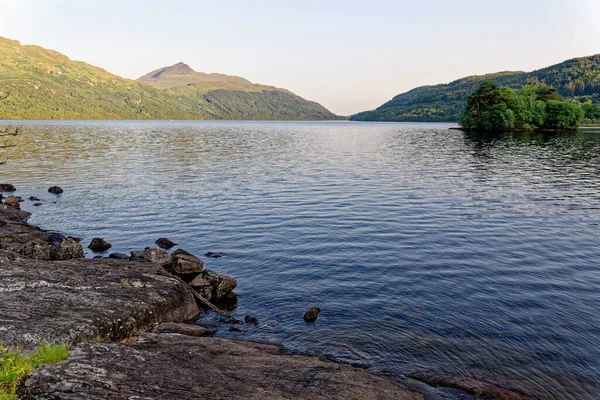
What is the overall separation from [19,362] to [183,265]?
13.5 meters

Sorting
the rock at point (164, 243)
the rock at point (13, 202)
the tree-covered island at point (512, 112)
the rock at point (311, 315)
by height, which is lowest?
the rock at point (311, 315)

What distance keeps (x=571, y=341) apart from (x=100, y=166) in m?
75.4

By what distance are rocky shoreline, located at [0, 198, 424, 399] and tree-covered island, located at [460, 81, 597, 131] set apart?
187 metres

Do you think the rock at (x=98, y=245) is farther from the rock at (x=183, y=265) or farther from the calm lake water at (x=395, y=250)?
the rock at (x=183, y=265)

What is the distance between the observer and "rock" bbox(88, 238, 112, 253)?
1156 inches

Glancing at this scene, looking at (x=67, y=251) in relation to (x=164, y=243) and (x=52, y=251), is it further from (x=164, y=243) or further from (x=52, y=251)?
(x=164, y=243)

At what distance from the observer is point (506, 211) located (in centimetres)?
4112

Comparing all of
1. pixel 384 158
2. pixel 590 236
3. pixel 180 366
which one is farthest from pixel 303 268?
pixel 384 158

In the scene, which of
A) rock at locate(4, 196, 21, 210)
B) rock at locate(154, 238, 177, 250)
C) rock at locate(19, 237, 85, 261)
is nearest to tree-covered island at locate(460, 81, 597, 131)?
rock at locate(154, 238, 177, 250)

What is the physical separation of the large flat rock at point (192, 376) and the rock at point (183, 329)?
1.48 metres

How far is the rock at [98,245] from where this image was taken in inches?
1156

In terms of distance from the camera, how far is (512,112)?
572 ft

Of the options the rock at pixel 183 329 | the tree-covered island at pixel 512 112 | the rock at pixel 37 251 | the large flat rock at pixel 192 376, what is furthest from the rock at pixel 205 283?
the tree-covered island at pixel 512 112

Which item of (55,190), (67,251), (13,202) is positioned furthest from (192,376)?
(55,190)
